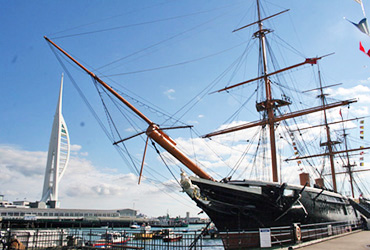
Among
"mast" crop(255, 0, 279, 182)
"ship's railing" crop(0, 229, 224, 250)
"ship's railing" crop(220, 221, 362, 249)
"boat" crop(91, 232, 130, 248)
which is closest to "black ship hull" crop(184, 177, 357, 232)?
"ship's railing" crop(220, 221, 362, 249)

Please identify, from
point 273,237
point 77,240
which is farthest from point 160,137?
point 77,240

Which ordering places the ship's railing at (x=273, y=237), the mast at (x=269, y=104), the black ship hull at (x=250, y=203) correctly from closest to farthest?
the ship's railing at (x=273, y=237) < the black ship hull at (x=250, y=203) < the mast at (x=269, y=104)

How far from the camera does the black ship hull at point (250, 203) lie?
15.4 meters

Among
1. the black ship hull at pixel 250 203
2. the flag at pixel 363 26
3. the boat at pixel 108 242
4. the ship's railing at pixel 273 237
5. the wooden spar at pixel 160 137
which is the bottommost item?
the boat at pixel 108 242

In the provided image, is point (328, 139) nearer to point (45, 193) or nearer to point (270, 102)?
point (270, 102)

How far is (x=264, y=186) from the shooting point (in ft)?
51.2

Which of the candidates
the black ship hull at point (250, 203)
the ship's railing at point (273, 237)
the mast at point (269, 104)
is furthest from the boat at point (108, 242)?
the mast at point (269, 104)

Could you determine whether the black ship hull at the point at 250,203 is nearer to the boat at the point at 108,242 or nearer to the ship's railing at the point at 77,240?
the ship's railing at the point at 77,240

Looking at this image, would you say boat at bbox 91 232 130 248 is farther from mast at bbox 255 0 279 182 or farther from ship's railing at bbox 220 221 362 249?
mast at bbox 255 0 279 182

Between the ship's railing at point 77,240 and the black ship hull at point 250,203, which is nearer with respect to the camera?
the ship's railing at point 77,240

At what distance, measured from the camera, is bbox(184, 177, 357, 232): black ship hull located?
1541 centimetres

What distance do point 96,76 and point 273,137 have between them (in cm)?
1770

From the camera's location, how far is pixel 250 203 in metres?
15.9

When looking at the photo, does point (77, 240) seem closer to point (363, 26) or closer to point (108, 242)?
point (108, 242)
